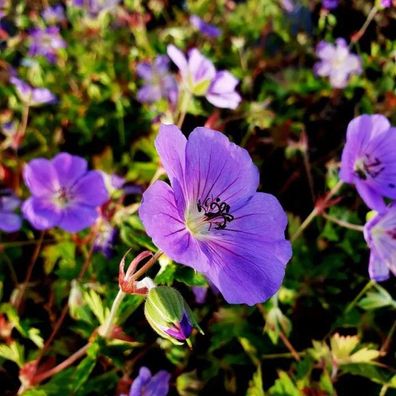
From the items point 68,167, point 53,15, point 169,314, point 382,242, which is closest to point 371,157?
point 382,242

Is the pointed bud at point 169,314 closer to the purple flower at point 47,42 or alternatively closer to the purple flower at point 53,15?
the purple flower at point 47,42

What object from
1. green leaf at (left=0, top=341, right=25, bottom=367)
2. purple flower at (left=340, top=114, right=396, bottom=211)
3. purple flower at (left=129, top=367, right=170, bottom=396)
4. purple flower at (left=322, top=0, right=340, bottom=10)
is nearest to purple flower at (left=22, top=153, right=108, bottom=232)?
green leaf at (left=0, top=341, right=25, bottom=367)

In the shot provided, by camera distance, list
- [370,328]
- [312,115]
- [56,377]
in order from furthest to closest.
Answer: [312,115] → [370,328] → [56,377]

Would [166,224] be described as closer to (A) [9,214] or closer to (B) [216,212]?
(B) [216,212]

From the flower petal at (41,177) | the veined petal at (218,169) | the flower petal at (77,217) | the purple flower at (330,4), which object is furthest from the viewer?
the purple flower at (330,4)

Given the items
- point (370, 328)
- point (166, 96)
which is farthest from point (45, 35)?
point (370, 328)

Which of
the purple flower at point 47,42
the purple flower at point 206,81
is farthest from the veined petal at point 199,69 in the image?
the purple flower at point 47,42

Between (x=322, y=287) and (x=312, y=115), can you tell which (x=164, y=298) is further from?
(x=312, y=115)
